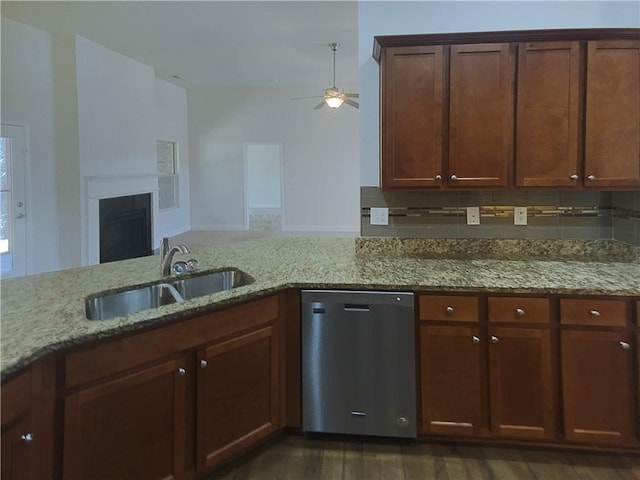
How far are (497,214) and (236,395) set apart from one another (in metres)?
1.94

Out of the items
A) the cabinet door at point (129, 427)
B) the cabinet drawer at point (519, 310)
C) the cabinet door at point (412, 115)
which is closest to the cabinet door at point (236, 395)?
the cabinet door at point (129, 427)

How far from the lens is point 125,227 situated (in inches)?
292

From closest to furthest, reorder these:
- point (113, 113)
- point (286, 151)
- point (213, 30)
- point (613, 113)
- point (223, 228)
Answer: point (613, 113) → point (213, 30) → point (113, 113) → point (286, 151) → point (223, 228)

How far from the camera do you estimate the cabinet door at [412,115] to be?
2.71 m

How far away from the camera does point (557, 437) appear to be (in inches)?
91.6

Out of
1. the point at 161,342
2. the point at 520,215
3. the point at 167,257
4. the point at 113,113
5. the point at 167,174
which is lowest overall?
the point at 161,342

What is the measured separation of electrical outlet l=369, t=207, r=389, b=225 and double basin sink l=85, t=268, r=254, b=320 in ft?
3.19

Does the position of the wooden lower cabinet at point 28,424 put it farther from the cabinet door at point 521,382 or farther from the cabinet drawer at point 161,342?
the cabinet door at point 521,382

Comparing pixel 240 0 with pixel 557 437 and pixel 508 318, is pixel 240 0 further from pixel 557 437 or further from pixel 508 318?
pixel 557 437

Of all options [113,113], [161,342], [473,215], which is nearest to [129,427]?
[161,342]

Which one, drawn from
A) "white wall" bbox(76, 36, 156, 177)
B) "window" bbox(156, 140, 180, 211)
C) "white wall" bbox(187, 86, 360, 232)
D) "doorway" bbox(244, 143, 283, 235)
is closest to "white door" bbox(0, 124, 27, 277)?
"white wall" bbox(76, 36, 156, 177)

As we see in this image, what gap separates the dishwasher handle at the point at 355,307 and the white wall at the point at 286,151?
778cm

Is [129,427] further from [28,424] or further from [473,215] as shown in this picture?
[473,215]

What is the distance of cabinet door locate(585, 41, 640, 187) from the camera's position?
2.59 m
